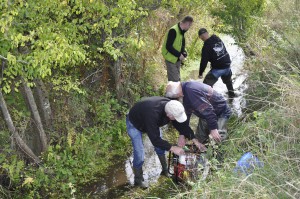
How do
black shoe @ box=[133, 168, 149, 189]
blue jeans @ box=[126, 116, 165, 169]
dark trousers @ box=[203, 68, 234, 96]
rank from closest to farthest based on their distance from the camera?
blue jeans @ box=[126, 116, 165, 169]
black shoe @ box=[133, 168, 149, 189]
dark trousers @ box=[203, 68, 234, 96]

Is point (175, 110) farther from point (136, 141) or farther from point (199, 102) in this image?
point (136, 141)

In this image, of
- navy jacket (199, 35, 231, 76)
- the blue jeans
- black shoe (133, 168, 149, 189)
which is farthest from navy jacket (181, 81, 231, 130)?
navy jacket (199, 35, 231, 76)

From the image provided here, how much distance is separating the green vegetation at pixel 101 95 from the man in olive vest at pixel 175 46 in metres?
0.56

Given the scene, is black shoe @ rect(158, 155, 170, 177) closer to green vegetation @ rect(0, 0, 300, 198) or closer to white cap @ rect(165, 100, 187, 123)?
green vegetation @ rect(0, 0, 300, 198)

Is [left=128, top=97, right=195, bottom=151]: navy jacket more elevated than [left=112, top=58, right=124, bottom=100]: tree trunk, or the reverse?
[left=112, top=58, right=124, bottom=100]: tree trunk

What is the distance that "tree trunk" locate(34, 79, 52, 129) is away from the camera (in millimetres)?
6473

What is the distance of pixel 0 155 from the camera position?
5.82 metres

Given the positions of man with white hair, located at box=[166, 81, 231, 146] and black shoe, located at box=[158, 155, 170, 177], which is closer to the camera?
man with white hair, located at box=[166, 81, 231, 146]

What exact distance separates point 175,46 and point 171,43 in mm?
155

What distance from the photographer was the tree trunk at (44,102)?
6.47 metres

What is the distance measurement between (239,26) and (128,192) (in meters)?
5.54

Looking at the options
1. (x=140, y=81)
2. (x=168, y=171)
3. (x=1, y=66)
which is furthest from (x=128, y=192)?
(x=140, y=81)

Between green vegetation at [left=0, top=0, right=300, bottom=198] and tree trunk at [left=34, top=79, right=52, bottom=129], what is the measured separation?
18 millimetres

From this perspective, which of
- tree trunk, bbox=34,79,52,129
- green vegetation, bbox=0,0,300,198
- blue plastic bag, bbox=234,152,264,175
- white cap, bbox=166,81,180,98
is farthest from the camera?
tree trunk, bbox=34,79,52,129
